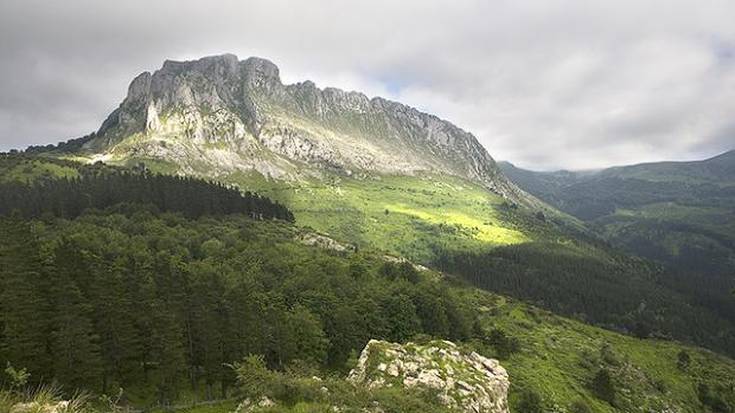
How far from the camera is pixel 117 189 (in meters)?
186

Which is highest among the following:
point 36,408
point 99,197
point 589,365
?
point 99,197

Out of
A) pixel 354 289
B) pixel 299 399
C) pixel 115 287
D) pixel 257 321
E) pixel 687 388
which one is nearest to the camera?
pixel 299 399

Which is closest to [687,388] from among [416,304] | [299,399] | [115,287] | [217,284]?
[416,304]

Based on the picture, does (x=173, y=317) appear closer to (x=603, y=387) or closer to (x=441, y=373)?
(x=441, y=373)

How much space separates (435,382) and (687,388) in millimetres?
97398

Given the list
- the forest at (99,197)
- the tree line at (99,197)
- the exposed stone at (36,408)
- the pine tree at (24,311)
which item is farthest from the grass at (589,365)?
the forest at (99,197)

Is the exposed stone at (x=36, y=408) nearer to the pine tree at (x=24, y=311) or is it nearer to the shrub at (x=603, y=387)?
the pine tree at (x=24, y=311)

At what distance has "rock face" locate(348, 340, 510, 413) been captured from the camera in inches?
1802

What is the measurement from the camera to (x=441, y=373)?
49.4 m

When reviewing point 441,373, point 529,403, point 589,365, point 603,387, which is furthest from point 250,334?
point 589,365

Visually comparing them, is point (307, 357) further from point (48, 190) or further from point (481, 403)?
point (48, 190)

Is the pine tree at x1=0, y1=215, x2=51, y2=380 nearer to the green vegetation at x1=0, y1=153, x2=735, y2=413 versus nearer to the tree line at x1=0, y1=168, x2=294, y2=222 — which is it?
the green vegetation at x1=0, y1=153, x2=735, y2=413

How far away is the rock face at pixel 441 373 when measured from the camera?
45781mm

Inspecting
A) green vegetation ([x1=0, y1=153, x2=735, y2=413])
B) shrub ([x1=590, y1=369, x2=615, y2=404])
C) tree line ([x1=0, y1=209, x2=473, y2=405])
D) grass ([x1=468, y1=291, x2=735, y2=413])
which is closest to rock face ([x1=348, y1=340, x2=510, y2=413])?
green vegetation ([x1=0, y1=153, x2=735, y2=413])
